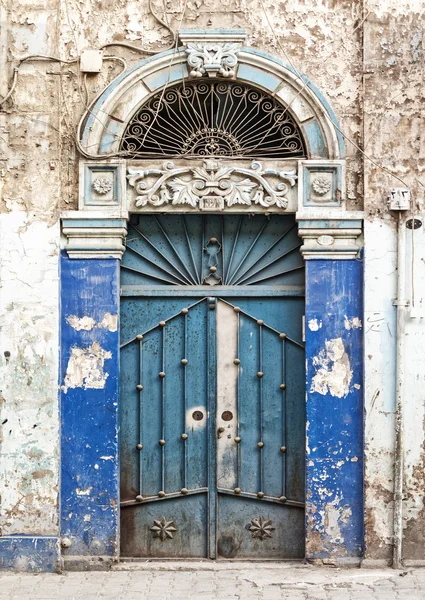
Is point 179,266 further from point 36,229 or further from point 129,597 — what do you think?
point 129,597

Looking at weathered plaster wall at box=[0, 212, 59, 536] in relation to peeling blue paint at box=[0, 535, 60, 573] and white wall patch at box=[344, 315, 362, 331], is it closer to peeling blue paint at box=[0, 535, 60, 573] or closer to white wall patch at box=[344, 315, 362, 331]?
peeling blue paint at box=[0, 535, 60, 573]

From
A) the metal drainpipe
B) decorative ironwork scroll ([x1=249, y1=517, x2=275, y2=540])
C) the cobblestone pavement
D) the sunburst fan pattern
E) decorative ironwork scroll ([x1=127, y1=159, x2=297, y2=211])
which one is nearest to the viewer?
the cobblestone pavement

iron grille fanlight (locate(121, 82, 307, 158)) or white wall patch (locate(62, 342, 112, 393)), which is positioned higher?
iron grille fanlight (locate(121, 82, 307, 158))

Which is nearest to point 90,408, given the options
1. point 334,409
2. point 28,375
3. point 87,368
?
point 87,368

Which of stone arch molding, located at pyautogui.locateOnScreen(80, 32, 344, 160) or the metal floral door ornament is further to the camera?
the metal floral door ornament

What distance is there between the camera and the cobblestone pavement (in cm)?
713

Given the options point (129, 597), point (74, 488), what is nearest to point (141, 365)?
point (74, 488)

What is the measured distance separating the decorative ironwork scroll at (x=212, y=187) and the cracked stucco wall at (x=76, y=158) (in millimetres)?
527

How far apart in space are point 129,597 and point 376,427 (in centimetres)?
225

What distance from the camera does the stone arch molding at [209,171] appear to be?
25.9 feet

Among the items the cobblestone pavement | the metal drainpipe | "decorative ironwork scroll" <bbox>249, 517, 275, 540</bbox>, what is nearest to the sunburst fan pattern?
the metal drainpipe

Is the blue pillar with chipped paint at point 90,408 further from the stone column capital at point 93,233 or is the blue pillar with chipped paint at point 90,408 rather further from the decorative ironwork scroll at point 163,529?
the decorative ironwork scroll at point 163,529

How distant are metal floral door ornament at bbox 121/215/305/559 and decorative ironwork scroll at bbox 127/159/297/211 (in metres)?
0.26

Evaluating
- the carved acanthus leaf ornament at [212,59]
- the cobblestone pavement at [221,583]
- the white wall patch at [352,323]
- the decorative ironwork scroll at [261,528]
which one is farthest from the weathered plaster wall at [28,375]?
the white wall patch at [352,323]
